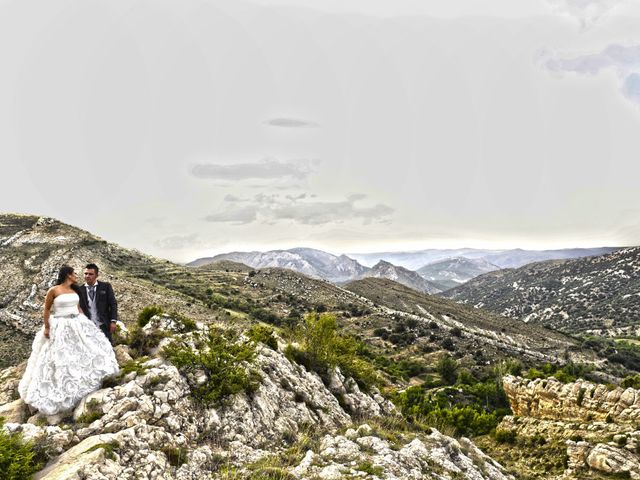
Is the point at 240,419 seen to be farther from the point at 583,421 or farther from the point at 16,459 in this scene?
the point at 583,421

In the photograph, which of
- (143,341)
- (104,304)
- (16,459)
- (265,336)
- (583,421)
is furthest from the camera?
(583,421)

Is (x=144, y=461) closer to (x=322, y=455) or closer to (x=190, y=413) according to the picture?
(x=190, y=413)

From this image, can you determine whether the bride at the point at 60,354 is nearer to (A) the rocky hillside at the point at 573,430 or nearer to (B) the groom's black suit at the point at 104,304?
(B) the groom's black suit at the point at 104,304

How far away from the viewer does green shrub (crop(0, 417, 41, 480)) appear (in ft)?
26.1

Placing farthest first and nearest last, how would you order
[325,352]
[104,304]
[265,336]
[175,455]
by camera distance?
[325,352] → [265,336] → [104,304] → [175,455]

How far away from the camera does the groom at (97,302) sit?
11875mm

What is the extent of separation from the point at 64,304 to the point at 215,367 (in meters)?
5.60

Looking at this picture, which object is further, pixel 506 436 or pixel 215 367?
pixel 506 436

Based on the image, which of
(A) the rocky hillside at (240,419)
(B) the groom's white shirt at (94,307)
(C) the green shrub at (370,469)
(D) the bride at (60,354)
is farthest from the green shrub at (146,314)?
(C) the green shrub at (370,469)

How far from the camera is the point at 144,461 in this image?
9.40m

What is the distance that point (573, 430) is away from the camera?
25781 mm

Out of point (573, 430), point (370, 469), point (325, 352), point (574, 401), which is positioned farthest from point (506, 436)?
point (370, 469)

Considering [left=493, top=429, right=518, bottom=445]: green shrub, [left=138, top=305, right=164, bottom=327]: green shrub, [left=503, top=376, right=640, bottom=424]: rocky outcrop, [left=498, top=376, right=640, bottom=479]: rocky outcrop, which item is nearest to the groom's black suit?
[left=138, top=305, right=164, bottom=327]: green shrub

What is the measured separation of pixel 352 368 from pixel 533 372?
4529cm
